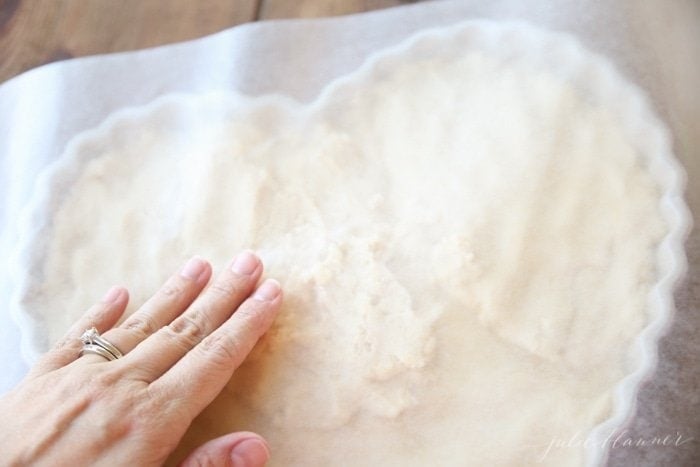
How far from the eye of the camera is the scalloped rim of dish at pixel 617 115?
66 centimetres

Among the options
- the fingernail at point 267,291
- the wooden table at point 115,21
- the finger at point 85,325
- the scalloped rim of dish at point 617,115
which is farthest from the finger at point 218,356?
the wooden table at point 115,21

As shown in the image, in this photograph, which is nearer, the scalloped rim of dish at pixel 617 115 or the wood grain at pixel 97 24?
the scalloped rim of dish at pixel 617 115

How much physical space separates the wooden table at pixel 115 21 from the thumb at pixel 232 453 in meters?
0.56

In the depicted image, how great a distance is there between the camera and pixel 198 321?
64 cm

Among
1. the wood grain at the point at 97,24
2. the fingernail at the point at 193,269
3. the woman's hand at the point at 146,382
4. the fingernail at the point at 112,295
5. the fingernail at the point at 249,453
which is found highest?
the wood grain at the point at 97,24

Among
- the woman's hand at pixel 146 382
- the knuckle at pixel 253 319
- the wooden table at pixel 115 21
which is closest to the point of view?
the woman's hand at pixel 146 382

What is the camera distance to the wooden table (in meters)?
0.90

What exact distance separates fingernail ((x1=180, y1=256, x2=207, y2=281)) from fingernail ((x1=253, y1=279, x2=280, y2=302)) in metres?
0.07

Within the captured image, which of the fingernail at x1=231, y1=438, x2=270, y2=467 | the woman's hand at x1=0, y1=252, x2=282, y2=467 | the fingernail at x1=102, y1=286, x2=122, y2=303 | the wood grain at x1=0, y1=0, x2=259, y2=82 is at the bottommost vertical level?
the fingernail at x1=231, y1=438, x2=270, y2=467

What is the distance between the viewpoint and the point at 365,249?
0.74 metres

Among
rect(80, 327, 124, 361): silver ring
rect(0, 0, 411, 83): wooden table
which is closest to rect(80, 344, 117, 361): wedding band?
rect(80, 327, 124, 361): silver ring

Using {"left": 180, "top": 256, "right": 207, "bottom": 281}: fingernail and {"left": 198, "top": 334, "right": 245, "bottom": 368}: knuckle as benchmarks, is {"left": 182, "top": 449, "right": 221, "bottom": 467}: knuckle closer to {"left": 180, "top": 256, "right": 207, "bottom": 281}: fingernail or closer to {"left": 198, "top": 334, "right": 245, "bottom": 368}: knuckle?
{"left": 198, "top": 334, "right": 245, "bottom": 368}: knuckle

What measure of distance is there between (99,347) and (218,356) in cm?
11

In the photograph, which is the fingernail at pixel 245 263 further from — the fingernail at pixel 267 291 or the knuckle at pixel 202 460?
the knuckle at pixel 202 460
